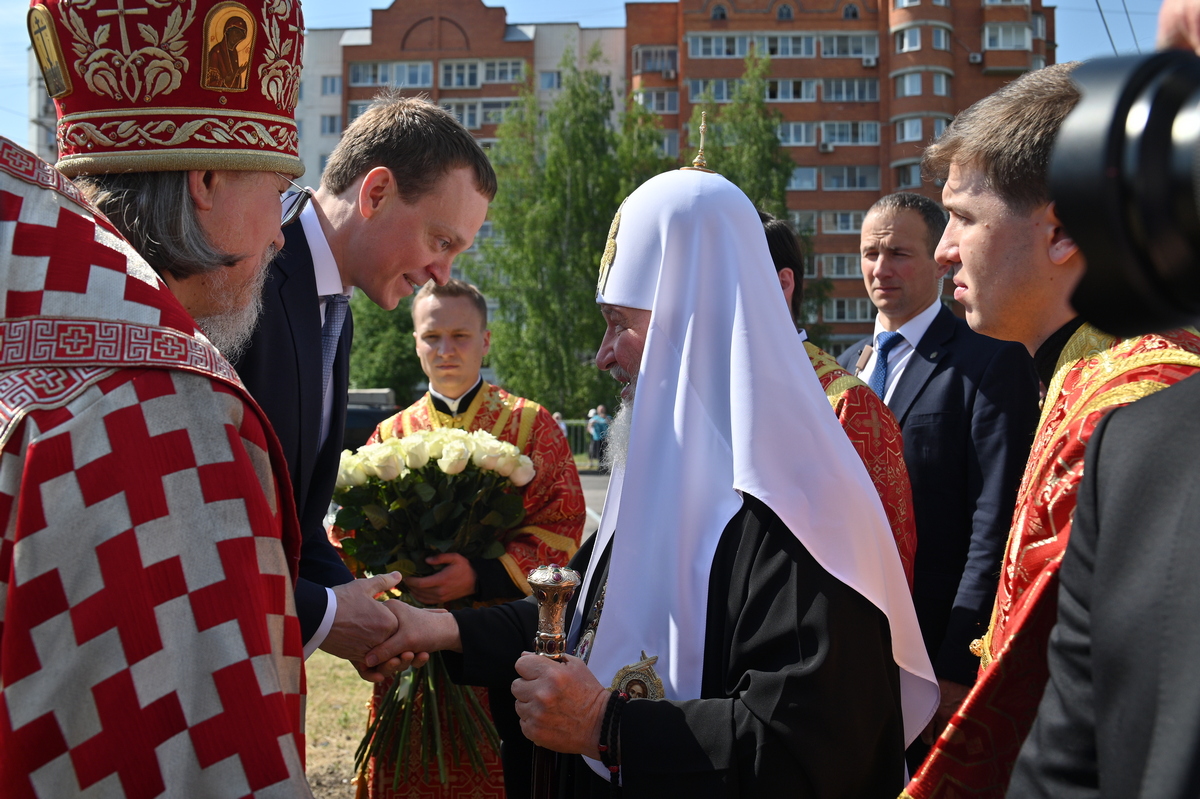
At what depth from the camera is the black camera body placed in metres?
0.85

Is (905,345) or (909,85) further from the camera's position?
(909,85)

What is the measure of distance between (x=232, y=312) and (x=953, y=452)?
10.1ft

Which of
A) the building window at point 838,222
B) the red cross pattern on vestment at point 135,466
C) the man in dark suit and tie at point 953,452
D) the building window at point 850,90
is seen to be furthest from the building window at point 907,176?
the red cross pattern on vestment at point 135,466

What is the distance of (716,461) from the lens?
2.44 m

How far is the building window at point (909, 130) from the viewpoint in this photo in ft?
180

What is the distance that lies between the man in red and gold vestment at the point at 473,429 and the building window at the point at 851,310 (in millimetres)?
53522

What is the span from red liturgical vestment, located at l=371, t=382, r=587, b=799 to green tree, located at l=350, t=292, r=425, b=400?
45.2m

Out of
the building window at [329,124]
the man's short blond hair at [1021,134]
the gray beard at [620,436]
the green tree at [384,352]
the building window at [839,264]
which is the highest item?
the building window at [329,124]

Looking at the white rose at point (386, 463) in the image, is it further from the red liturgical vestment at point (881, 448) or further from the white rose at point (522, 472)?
the red liturgical vestment at point (881, 448)

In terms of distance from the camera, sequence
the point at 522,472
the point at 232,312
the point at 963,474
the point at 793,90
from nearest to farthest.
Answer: the point at 232,312 < the point at 963,474 < the point at 522,472 < the point at 793,90

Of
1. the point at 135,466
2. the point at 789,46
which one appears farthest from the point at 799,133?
the point at 135,466

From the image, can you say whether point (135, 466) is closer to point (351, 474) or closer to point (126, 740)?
point (126, 740)

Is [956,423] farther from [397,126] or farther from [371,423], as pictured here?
[371,423]

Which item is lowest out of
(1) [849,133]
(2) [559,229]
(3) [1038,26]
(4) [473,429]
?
(4) [473,429]
